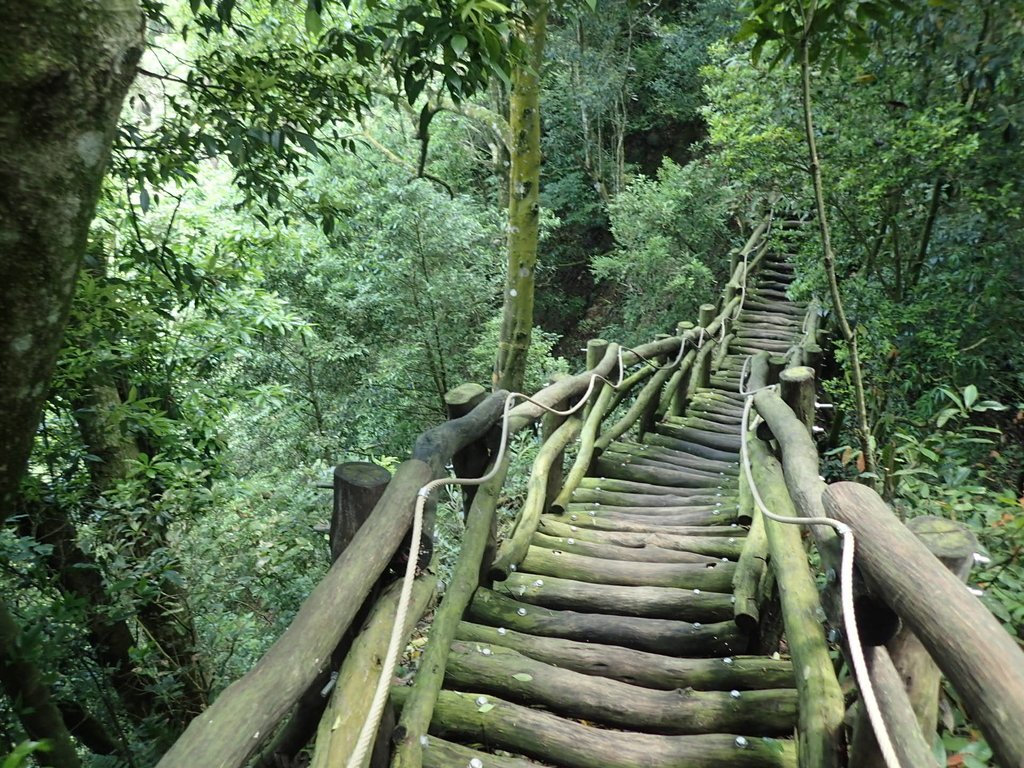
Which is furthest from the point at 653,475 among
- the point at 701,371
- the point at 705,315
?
the point at 705,315

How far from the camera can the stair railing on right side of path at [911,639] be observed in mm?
1108

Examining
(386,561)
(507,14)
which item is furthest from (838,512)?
(507,14)

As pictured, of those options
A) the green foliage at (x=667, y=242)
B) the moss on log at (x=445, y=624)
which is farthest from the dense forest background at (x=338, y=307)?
the green foliage at (x=667, y=242)

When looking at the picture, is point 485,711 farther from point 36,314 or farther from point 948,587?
point 36,314

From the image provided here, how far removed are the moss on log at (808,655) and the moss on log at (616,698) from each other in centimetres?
26

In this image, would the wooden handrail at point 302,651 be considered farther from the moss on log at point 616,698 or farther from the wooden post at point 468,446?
the moss on log at point 616,698

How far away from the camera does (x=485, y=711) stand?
228cm

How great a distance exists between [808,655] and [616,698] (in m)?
0.71

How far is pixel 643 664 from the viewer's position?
8.38ft

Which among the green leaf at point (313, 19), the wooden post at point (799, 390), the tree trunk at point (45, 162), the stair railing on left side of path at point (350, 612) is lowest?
the stair railing on left side of path at point (350, 612)

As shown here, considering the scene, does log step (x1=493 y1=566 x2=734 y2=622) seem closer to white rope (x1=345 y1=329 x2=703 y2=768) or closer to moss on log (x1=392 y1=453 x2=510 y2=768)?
moss on log (x1=392 y1=453 x2=510 y2=768)

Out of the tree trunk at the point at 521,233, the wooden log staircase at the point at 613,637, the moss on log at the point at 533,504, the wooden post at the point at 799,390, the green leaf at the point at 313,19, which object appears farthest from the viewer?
the tree trunk at the point at 521,233

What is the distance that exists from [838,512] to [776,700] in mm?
878

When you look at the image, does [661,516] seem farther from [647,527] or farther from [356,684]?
[356,684]
